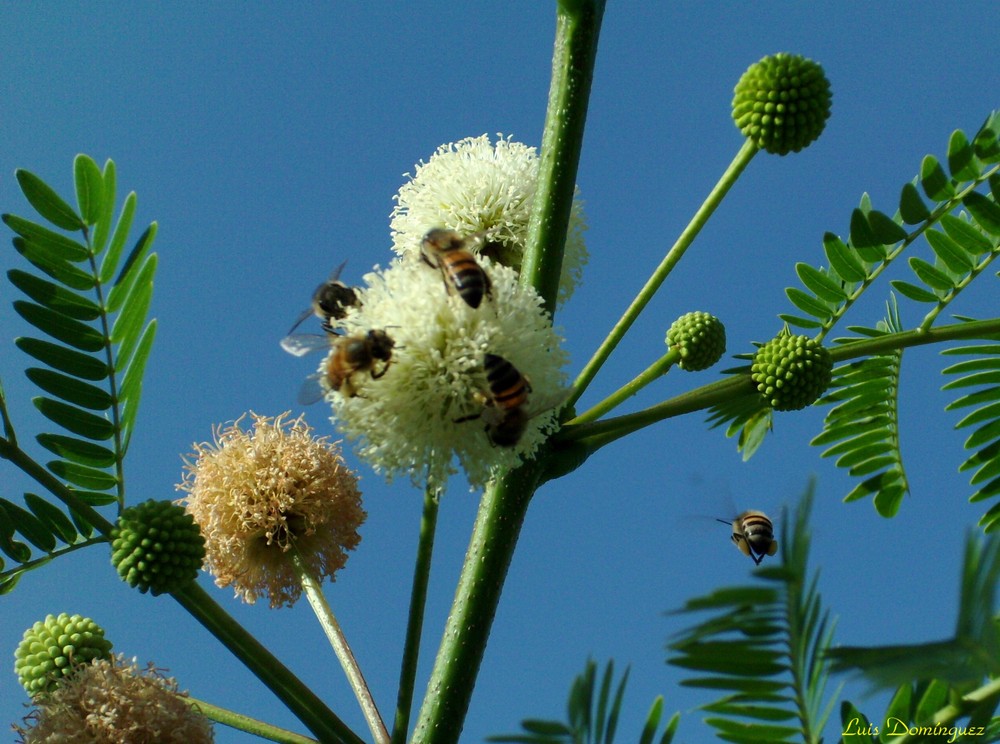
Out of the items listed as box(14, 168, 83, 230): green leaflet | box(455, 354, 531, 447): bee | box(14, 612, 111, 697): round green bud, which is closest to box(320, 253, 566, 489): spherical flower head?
box(455, 354, 531, 447): bee

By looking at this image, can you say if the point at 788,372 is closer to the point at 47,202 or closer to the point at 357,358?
the point at 357,358

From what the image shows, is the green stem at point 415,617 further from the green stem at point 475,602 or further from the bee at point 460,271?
the bee at point 460,271

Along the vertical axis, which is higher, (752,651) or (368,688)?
(368,688)

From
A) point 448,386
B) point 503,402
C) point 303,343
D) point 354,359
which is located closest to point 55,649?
point 303,343

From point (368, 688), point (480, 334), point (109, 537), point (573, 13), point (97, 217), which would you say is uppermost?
point (573, 13)

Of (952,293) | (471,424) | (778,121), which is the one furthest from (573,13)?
(952,293)

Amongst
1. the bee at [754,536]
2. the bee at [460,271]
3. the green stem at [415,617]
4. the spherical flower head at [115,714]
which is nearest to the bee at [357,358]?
the bee at [460,271]

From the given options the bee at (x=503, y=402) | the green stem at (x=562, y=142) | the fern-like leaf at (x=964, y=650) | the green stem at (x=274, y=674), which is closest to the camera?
the fern-like leaf at (x=964, y=650)

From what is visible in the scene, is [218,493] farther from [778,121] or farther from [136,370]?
[778,121]
